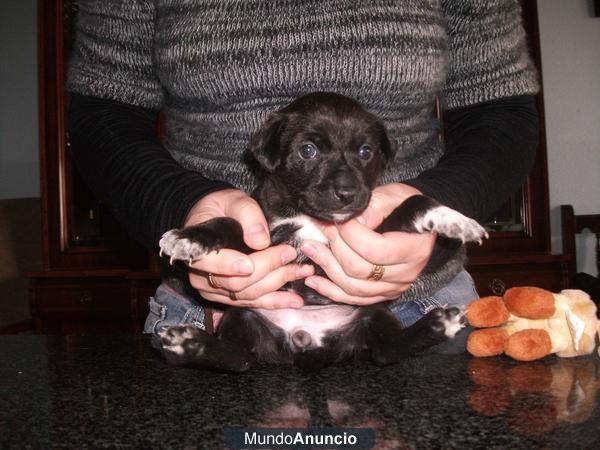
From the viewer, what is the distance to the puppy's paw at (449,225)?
55.1 inches

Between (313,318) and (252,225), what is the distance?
39 cm

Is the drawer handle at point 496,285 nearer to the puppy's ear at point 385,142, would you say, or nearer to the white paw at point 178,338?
the puppy's ear at point 385,142

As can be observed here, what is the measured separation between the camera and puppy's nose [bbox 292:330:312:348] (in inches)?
61.7

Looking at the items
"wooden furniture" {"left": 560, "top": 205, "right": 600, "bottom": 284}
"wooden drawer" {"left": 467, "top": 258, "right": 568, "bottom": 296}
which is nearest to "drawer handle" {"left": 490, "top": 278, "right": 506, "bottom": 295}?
"wooden drawer" {"left": 467, "top": 258, "right": 568, "bottom": 296}

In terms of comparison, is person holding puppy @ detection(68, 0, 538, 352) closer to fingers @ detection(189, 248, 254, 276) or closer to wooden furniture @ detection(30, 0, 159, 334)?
fingers @ detection(189, 248, 254, 276)

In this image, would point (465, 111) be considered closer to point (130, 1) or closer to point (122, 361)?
point (130, 1)

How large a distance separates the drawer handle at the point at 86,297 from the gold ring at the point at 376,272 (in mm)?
3242

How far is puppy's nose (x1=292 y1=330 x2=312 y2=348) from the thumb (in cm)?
34

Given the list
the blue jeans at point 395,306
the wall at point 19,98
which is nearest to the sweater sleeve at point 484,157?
the blue jeans at point 395,306

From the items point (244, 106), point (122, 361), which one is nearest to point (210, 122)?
point (244, 106)

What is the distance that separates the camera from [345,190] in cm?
149

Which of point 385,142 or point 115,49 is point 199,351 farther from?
point 115,49

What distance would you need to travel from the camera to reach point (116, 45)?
1661mm

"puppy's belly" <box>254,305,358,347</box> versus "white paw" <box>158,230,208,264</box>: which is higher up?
"white paw" <box>158,230,208,264</box>
